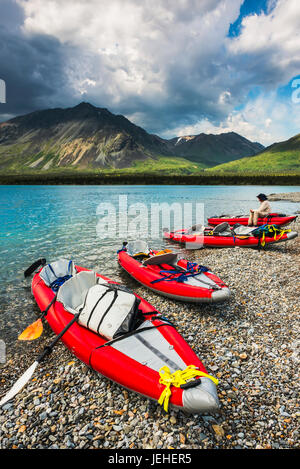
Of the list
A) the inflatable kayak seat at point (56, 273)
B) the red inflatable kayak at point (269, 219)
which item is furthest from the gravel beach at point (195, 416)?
the red inflatable kayak at point (269, 219)

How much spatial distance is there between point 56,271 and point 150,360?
6145mm

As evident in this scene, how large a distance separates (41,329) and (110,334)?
316cm

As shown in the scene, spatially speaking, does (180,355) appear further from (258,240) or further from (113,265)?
(258,240)

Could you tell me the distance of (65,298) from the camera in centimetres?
734

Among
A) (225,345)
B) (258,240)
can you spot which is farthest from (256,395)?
(258,240)

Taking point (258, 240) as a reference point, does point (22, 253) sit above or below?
below

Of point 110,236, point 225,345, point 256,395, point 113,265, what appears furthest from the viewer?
point 110,236

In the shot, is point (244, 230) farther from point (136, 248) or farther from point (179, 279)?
point (179, 279)

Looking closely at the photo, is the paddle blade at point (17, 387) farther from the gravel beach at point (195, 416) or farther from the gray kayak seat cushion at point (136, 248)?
the gray kayak seat cushion at point (136, 248)

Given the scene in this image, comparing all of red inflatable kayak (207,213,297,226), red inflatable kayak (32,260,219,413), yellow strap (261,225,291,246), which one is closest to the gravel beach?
red inflatable kayak (32,260,219,413)

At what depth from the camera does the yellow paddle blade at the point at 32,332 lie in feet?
24.2

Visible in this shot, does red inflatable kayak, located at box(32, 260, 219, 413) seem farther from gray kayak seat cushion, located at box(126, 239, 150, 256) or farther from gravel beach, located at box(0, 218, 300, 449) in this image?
gray kayak seat cushion, located at box(126, 239, 150, 256)

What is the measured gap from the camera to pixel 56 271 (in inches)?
381
